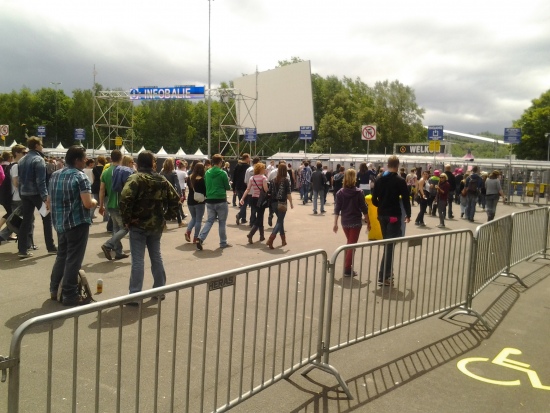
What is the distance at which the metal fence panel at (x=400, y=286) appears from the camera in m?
4.97

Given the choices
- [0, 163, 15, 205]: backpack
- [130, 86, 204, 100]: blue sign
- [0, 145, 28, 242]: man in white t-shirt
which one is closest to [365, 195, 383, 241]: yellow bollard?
[0, 145, 28, 242]: man in white t-shirt

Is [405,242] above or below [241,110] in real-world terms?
below

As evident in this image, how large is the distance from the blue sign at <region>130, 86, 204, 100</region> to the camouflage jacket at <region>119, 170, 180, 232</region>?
27.9m

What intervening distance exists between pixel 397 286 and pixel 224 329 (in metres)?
2.23

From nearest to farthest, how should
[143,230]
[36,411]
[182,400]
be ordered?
[36,411] < [182,400] < [143,230]

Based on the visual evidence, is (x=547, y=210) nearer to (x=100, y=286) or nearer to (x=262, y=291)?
(x=262, y=291)

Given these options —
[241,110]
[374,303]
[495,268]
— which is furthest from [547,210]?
[241,110]

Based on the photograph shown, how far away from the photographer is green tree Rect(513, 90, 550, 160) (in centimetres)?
6543

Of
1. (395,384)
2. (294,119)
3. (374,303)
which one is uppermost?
(294,119)

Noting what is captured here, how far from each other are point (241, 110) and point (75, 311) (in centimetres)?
4059

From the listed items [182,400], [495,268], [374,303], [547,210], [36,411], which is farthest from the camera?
[547,210]

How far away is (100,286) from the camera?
650 cm

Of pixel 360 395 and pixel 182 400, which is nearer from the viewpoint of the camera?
pixel 182 400

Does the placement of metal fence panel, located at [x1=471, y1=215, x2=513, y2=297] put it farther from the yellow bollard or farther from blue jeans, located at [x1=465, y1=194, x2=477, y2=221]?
blue jeans, located at [x1=465, y1=194, x2=477, y2=221]
